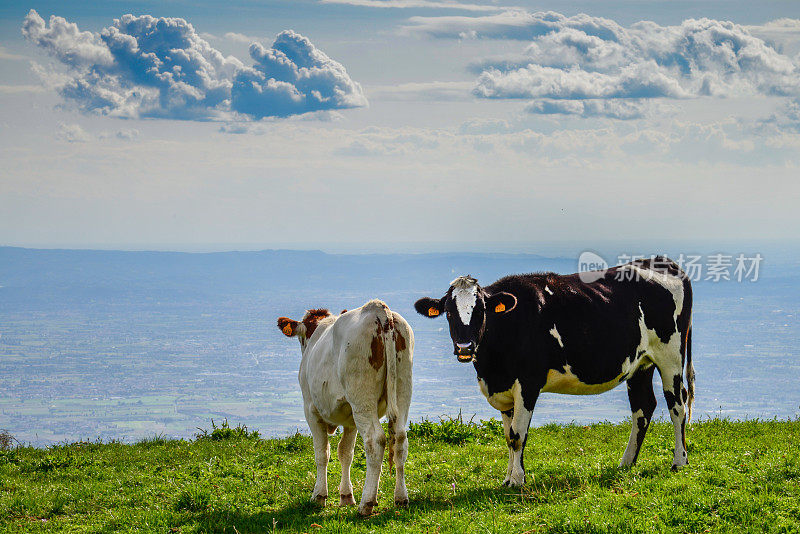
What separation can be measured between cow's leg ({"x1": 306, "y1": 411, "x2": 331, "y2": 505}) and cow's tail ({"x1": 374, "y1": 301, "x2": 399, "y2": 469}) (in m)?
1.33

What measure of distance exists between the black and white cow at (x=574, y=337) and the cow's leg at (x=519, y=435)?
0.01 meters

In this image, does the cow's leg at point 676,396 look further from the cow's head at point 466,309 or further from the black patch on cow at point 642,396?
the cow's head at point 466,309

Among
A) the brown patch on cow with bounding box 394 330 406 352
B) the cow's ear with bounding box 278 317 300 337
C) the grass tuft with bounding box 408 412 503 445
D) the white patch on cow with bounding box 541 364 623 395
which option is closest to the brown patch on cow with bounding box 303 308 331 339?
the cow's ear with bounding box 278 317 300 337

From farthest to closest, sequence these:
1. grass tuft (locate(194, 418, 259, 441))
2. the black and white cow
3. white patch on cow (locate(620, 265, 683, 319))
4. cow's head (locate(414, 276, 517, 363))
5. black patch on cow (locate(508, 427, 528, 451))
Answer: grass tuft (locate(194, 418, 259, 441))
white patch on cow (locate(620, 265, 683, 319))
the black and white cow
black patch on cow (locate(508, 427, 528, 451))
cow's head (locate(414, 276, 517, 363))

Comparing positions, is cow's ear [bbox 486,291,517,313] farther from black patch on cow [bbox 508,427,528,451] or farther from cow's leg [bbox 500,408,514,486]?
black patch on cow [bbox 508,427,528,451]

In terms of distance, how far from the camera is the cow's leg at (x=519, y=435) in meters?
11.4

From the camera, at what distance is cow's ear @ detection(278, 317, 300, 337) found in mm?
12398

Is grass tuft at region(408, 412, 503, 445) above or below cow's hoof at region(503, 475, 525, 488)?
below

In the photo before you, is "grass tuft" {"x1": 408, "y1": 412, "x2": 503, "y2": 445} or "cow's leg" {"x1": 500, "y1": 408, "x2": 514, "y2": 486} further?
"grass tuft" {"x1": 408, "y1": 412, "x2": 503, "y2": 445}

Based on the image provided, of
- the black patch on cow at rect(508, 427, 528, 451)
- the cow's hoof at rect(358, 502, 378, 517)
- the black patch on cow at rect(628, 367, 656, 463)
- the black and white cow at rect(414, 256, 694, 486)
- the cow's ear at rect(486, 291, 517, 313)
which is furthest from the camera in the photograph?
the black patch on cow at rect(628, 367, 656, 463)

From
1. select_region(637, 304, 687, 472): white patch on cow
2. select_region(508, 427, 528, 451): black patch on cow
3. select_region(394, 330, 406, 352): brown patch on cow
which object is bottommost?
select_region(508, 427, 528, 451): black patch on cow

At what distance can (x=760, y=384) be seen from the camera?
521 ft

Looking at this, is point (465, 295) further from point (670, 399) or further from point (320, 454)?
point (670, 399)

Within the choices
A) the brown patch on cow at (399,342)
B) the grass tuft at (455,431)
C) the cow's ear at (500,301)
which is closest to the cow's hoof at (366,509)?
the brown patch on cow at (399,342)
